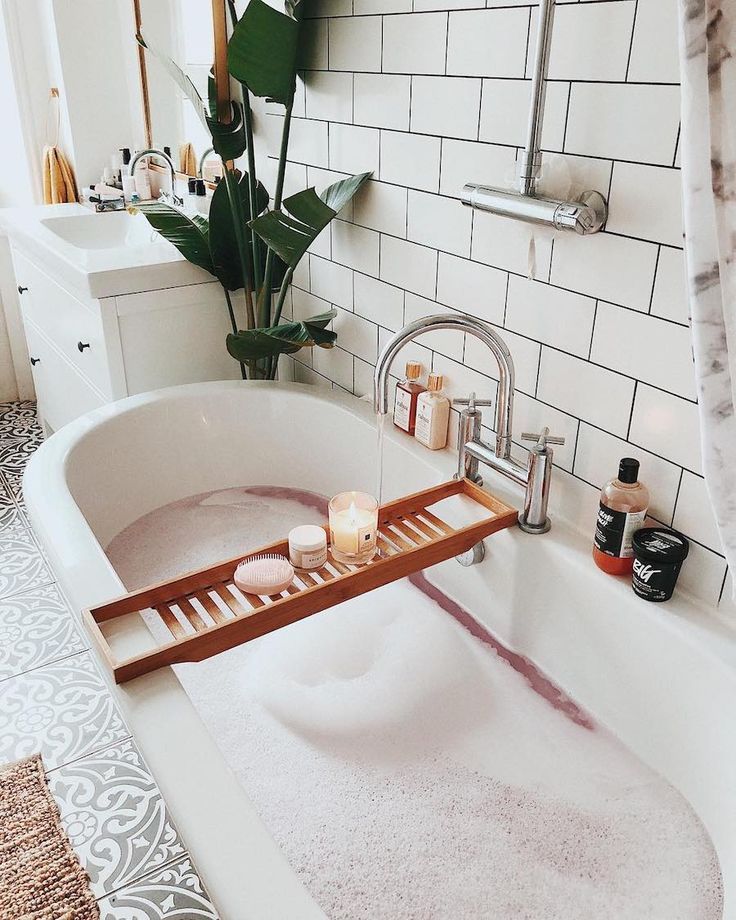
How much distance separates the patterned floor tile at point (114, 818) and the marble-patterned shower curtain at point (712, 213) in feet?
3.79

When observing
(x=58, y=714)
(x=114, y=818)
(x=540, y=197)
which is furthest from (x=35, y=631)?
(x=540, y=197)

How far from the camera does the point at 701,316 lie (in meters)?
0.94

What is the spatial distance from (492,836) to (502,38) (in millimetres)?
1327

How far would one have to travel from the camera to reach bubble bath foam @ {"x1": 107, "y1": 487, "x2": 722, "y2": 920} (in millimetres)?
1192

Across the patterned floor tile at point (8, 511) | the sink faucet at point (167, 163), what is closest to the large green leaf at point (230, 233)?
the sink faucet at point (167, 163)

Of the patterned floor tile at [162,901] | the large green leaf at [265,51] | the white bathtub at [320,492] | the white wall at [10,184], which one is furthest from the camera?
the white wall at [10,184]

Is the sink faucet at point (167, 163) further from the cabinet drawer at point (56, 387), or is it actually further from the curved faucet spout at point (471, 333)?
the curved faucet spout at point (471, 333)

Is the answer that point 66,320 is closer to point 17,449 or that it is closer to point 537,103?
point 17,449

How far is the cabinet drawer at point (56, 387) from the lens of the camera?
2383 mm

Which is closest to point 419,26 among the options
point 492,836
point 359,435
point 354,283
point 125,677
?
point 354,283

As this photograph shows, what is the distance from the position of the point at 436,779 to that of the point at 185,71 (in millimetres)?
2306

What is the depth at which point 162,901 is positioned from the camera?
1.45 meters

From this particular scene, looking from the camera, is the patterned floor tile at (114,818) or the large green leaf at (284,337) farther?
the large green leaf at (284,337)

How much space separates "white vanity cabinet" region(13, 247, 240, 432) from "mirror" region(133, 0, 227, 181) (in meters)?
0.61
